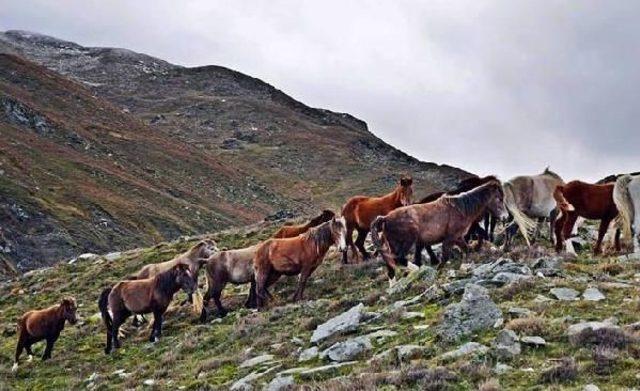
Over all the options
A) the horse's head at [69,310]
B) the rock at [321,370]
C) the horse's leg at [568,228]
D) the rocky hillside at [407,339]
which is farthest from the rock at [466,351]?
the horse's head at [69,310]

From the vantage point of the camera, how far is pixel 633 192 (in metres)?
14.4

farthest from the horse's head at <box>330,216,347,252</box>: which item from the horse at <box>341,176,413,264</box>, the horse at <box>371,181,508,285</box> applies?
the horse at <box>341,176,413,264</box>

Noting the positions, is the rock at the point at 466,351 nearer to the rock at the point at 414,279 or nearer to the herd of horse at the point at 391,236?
the rock at the point at 414,279

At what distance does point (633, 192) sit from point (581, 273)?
128 inches

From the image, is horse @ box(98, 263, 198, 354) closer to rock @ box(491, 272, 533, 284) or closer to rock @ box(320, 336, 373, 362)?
rock @ box(320, 336, 373, 362)

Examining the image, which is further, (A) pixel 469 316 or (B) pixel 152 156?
(B) pixel 152 156

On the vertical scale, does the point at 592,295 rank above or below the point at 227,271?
above

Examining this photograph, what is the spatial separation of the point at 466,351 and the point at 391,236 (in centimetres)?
584

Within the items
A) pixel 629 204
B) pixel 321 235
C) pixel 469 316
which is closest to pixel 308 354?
pixel 469 316

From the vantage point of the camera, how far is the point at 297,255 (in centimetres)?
1595

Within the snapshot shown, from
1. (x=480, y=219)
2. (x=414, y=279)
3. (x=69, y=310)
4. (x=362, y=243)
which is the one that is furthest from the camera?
(x=362, y=243)

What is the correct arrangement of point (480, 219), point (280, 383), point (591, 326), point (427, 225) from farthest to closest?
point (480, 219)
point (427, 225)
point (280, 383)
point (591, 326)

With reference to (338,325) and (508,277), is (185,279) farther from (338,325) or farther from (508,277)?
(508,277)

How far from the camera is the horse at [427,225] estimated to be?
14.4 metres
